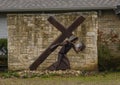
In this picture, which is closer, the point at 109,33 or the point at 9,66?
the point at 9,66

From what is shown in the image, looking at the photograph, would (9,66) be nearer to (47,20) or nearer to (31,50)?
(31,50)

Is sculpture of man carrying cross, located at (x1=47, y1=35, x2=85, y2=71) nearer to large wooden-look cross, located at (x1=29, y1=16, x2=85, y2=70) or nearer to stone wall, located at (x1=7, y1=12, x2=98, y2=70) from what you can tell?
large wooden-look cross, located at (x1=29, y1=16, x2=85, y2=70)

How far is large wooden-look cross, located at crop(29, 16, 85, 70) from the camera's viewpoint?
799 inches

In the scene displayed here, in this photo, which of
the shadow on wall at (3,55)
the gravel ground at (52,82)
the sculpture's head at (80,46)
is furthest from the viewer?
the shadow on wall at (3,55)

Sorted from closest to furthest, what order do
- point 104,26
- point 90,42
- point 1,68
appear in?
point 90,42, point 1,68, point 104,26

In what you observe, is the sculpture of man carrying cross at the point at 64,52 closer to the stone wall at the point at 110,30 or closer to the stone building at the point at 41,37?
the stone building at the point at 41,37

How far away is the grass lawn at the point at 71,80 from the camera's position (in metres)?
16.8

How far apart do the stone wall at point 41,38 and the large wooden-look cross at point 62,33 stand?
29 centimetres

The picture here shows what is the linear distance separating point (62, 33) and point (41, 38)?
3.30 ft

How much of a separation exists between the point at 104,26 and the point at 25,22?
4.33 m

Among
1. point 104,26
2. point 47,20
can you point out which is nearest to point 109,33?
point 104,26

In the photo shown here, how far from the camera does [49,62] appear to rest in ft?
68.1

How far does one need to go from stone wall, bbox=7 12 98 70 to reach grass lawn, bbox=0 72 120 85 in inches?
44.8

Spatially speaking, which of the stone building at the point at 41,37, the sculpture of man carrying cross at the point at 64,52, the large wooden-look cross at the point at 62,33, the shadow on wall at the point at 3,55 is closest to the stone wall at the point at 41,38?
the stone building at the point at 41,37
